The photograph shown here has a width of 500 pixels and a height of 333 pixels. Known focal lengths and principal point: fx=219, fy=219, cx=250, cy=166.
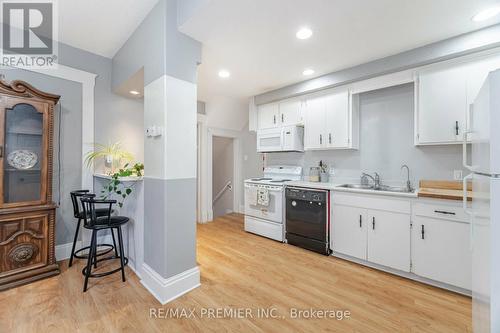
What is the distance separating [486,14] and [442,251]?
7.06 ft

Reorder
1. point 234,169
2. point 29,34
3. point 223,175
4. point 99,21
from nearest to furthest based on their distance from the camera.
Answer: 1. point 99,21
2. point 29,34
3. point 234,169
4. point 223,175

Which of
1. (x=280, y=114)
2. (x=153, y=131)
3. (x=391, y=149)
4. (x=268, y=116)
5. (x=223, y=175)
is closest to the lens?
(x=153, y=131)

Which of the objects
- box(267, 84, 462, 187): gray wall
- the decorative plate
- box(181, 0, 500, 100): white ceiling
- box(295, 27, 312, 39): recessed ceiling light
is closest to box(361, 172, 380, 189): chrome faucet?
box(267, 84, 462, 187): gray wall

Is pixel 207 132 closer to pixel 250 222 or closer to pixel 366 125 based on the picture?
pixel 250 222

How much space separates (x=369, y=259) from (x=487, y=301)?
168 cm

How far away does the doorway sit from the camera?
545cm

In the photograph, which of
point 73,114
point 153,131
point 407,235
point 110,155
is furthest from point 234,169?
point 407,235

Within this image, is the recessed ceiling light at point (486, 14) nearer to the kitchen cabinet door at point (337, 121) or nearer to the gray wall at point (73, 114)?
the kitchen cabinet door at point (337, 121)

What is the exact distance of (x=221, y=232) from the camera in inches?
154

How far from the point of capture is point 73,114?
2787mm

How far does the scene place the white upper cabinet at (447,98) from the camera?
219 cm

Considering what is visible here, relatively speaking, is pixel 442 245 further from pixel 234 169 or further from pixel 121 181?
pixel 234 169

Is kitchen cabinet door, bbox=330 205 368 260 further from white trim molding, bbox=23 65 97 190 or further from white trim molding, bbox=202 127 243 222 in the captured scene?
white trim molding, bbox=23 65 97 190

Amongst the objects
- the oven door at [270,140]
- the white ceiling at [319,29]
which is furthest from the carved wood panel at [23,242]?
the oven door at [270,140]
